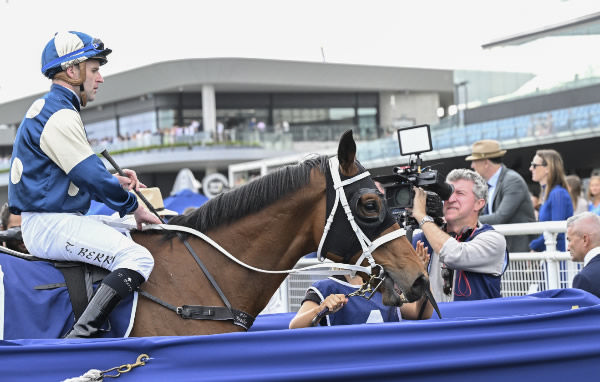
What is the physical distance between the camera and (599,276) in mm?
3213

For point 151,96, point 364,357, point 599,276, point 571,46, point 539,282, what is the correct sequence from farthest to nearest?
1. point 151,96
2. point 571,46
3. point 539,282
4. point 599,276
5. point 364,357

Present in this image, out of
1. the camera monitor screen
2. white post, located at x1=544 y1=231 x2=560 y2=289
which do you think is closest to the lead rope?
the camera monitor screen

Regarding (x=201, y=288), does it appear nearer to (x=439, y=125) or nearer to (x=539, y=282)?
(x=539, y=282)

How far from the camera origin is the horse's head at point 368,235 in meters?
2.46

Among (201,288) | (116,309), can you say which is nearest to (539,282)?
(201,288)

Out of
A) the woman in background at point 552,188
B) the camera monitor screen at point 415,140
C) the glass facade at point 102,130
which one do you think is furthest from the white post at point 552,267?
the glass facade at point 102,130

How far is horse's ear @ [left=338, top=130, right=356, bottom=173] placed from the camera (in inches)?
98.3

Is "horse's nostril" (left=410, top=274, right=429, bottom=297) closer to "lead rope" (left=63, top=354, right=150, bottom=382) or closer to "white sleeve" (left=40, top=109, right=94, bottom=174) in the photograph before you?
"lead rope" (left=63, top=354, right=150, bottom=382)

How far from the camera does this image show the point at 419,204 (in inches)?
121

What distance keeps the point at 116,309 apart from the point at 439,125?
701 inches

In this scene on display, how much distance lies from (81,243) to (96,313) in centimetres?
28

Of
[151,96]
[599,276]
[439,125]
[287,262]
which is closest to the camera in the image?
[287,262]

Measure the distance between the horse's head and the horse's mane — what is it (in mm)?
135

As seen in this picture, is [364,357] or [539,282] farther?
[539,282]
